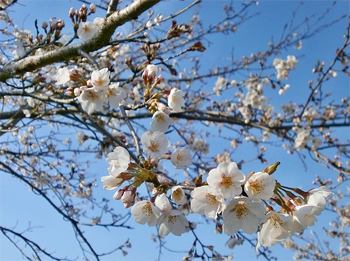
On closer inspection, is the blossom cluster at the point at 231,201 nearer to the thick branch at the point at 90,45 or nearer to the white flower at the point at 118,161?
the white flower at the point at 118,161

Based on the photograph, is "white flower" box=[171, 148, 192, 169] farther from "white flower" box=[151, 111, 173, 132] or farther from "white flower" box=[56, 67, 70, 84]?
"white flower" box=[56, 67, 70, 84]

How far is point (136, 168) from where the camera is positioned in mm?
1151

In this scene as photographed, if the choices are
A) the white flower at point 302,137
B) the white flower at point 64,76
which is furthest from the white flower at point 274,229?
the white flower at point 302,137

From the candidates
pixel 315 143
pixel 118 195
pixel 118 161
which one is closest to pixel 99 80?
pixel 118 161

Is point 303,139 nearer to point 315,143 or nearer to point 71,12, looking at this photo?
point 315,143

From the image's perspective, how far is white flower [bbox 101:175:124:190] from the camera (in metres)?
1.17

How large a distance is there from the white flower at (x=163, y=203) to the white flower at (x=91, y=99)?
0.67 metres

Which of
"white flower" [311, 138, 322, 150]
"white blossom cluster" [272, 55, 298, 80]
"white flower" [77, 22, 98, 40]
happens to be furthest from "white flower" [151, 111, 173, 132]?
"white blossom cluster" [272, 55, 298, 80]

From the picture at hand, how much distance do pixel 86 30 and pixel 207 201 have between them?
1.99 meters

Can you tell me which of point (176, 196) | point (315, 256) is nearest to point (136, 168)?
point (176, 196)

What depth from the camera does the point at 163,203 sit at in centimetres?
110

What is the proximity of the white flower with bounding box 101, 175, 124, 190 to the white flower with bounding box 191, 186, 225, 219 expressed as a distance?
12.1 inches

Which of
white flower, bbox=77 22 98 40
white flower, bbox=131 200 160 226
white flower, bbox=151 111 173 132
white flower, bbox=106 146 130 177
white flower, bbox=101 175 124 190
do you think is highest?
white flower, bbox=77 22 98 40

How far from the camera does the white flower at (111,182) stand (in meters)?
1.17
